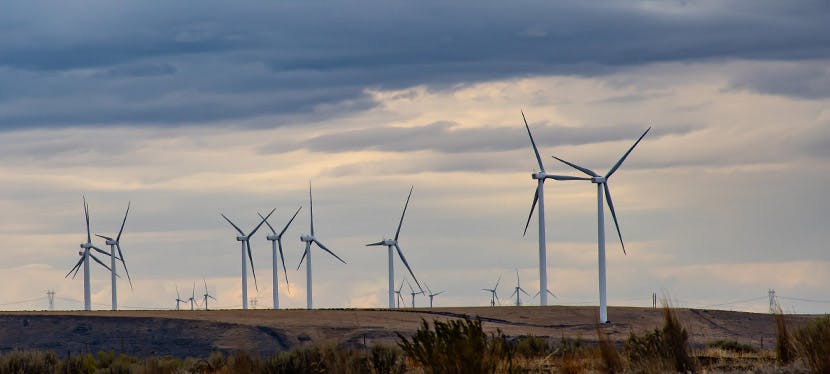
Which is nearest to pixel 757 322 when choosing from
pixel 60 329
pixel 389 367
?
pixel 60 329

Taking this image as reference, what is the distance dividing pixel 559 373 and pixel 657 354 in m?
2.94

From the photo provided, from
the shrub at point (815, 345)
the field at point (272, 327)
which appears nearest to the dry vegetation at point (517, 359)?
the shrub at point (815, 345)

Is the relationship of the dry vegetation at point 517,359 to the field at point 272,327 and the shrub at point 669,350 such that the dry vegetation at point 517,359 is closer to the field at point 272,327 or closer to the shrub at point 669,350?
the shrub at point 669,350

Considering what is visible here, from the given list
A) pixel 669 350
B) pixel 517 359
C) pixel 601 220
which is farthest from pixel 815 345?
pixel 601 220

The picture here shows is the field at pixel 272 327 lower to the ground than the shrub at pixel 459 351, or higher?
lower

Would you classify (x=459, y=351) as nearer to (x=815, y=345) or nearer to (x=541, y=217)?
(x=815, y=345)

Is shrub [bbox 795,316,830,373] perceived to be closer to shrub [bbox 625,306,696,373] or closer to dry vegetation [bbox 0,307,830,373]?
dry vegetation [bbox 0,307,830,373]

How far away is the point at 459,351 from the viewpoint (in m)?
30.1

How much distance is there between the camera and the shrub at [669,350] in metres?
34.2

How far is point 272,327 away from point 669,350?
69.0 meters

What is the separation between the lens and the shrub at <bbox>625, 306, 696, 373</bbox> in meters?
34.2

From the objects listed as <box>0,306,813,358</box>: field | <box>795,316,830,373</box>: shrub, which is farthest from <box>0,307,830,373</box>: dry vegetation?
<box>0,306,813,358</box>: field

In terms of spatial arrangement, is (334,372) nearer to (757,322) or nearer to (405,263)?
(757,322)

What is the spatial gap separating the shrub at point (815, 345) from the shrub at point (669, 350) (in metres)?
2.86
